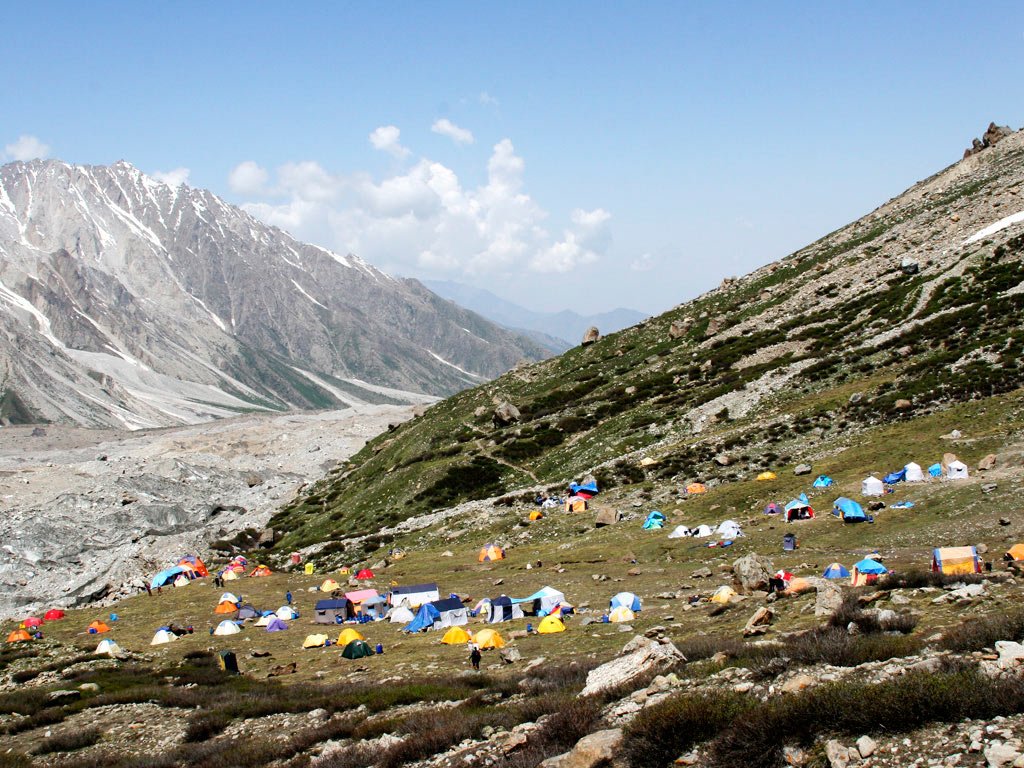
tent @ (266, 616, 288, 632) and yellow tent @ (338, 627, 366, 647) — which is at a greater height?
yellow tent @ (338, 627, 366, 647)

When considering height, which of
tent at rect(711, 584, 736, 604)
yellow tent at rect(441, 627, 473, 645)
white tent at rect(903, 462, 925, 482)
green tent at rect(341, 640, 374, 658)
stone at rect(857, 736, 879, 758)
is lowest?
yellow tent at rect(441, 627, 473, 645)

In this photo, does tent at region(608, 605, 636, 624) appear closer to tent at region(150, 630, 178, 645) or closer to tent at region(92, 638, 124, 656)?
tent at region(92, 638, 124, 656)

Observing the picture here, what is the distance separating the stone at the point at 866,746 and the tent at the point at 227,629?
39248mm

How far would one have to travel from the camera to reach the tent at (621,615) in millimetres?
29659

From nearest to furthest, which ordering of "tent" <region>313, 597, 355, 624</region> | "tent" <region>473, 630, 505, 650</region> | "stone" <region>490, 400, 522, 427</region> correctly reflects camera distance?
"tent" <region>473, 630, 505, 650</region> < "tent" <region>313, 597, 355, 624</region> < "stone" <region>490, 400, 522, 427</region>

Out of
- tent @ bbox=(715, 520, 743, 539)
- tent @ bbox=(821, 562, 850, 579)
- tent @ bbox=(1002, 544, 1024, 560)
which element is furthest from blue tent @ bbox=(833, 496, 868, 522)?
tent @ bbox=(1002, 544, 1024, 560)

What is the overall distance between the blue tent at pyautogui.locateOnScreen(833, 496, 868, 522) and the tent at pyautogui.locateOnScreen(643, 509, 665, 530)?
12.2m

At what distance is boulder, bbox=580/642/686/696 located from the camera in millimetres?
16422

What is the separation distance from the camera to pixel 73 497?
9794 cm

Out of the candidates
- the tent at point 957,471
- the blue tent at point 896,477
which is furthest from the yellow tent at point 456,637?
the tent at point 957,471

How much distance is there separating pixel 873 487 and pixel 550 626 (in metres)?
21.6

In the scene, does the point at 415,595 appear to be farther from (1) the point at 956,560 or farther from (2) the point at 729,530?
(1) the point at 956,560

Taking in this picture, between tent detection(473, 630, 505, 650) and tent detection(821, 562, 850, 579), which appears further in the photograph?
tent detection(473, 630, 505, 650)

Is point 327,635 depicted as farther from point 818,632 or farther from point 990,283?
point 990,283
